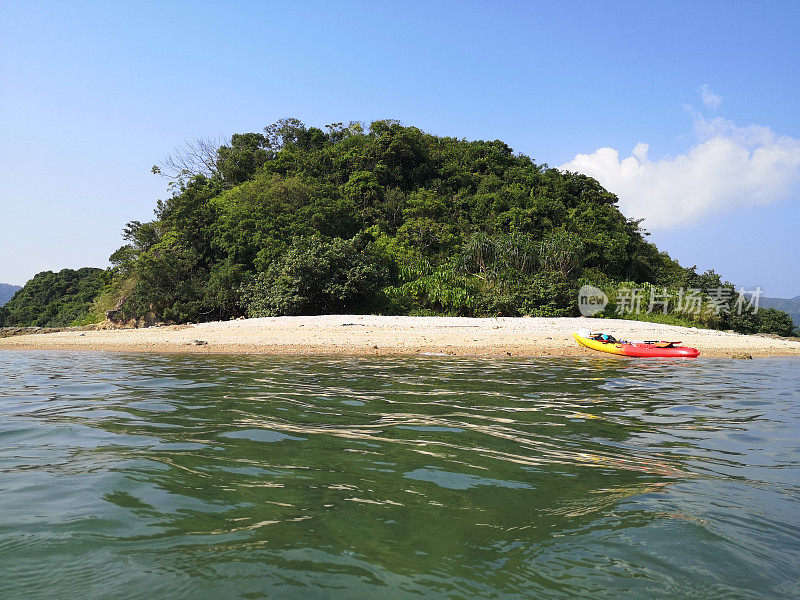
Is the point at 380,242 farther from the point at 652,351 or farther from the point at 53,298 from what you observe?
the point at 53,298

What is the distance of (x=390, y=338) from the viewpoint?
16875 mm

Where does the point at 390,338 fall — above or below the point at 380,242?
below

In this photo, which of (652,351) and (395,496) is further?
(652,351)

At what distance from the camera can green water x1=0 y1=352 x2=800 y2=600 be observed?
96.7 inches

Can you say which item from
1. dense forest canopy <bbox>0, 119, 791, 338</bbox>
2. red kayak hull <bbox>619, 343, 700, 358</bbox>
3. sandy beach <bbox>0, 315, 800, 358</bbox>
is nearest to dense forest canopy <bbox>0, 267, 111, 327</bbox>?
dense forest canopy <bbox>0, 119, 791, 338</bbox>

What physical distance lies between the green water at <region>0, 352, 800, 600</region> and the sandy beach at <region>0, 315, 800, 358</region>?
7390 mm

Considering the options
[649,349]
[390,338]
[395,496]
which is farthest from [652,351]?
[395,496]

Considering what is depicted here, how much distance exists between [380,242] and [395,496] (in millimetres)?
28167

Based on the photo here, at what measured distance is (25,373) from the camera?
10523 millimetres

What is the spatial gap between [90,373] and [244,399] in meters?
5.01

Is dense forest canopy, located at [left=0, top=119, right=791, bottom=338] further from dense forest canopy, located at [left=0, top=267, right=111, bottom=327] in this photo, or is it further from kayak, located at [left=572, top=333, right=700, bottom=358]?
dense forest canopy, located at [left=0, top=267, right=111, bottom=327]

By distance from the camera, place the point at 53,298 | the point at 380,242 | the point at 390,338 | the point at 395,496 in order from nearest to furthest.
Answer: the point at 395,496 < the point at 390,338 < the point at 380,242 < the point at 53,298

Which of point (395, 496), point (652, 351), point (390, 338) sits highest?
point (652, 351)

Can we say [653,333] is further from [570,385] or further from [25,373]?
[25,373]
